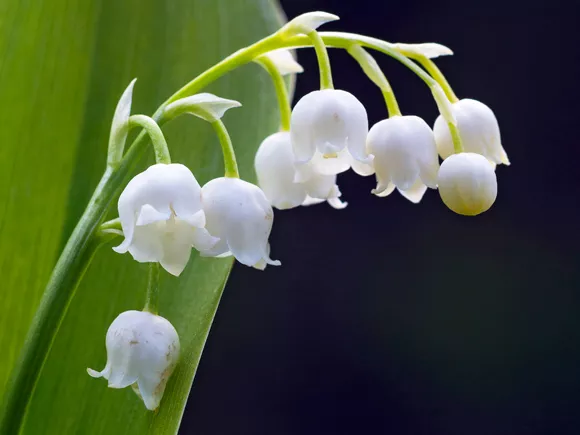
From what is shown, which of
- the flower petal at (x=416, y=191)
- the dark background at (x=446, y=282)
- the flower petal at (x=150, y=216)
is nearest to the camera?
the flower petal at (x=150, y=216)

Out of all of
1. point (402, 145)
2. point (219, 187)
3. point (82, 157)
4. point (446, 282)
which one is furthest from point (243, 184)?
point (446, 282)

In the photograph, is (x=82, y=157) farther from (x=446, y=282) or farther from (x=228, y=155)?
(x=446, y=282)

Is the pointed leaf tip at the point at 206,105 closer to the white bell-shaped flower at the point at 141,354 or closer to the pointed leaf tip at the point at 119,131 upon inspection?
the pointed leaf tip at the point at 119,131

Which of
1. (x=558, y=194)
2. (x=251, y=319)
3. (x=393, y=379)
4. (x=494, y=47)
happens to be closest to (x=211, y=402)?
(x=251, y=319)

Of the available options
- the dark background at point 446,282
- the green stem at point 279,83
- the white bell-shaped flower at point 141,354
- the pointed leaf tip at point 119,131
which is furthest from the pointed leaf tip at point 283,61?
the dark background at point 446,282

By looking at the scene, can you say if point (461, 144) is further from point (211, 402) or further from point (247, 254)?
point (211, 402)

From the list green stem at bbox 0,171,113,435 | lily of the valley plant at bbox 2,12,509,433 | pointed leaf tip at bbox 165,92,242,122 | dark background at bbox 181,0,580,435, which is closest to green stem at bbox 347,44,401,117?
lily of the valley plant at bbox 2,12,509,433

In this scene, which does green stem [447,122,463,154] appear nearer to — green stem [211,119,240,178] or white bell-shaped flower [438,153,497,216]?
white bell-shaped flower [438,153,497,216]
